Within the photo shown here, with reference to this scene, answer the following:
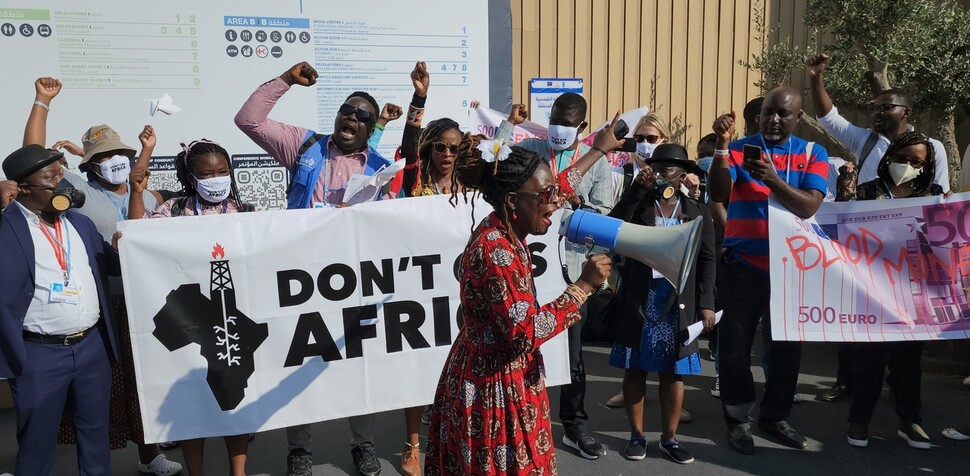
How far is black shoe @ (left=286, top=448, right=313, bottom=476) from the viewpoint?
4344 millimetres

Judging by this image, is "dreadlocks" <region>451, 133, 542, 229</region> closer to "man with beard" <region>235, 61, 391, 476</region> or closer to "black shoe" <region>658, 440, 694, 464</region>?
"man with beard" <region>235, 61, 391, 476</region>

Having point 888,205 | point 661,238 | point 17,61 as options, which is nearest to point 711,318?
point 888,205

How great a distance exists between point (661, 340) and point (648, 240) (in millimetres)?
1730

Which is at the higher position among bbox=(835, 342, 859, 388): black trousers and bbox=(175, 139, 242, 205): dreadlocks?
bbox=(175, 139, 242, 205): dreadlocks

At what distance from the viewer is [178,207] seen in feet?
13.3

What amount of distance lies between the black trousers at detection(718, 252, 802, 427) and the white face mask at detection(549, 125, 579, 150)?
4.04 feet

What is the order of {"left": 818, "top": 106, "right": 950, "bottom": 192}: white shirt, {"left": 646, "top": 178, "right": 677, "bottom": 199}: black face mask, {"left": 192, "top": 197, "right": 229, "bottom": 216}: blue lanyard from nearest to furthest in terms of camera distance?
{"left": 192, "top": 197, "right": 229, "bottom": 216}: blue lanyard → {"left": 646, "top": 178, "right": 677, "bottom": 199}: black face mask → {"left": 818, "top": 106, "right": 950, "bottom": 192}: white shirt

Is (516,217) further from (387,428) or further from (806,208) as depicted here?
(387,428)

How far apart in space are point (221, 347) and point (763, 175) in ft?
10.1

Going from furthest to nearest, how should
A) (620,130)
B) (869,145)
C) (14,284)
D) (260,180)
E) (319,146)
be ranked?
(260,180), (869,145), (319,146), (620,130), (14,284)

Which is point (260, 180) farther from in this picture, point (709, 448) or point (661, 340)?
point (709, 448)

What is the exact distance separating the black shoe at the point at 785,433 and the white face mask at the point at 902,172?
167 cm

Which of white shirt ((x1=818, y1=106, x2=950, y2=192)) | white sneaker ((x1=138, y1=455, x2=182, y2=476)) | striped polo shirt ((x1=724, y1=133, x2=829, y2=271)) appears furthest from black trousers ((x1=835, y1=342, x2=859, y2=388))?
white sneaker ((x1=138, y1=455, x2=182, y2=476))

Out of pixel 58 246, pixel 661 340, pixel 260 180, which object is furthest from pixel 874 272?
pixel 260 180
